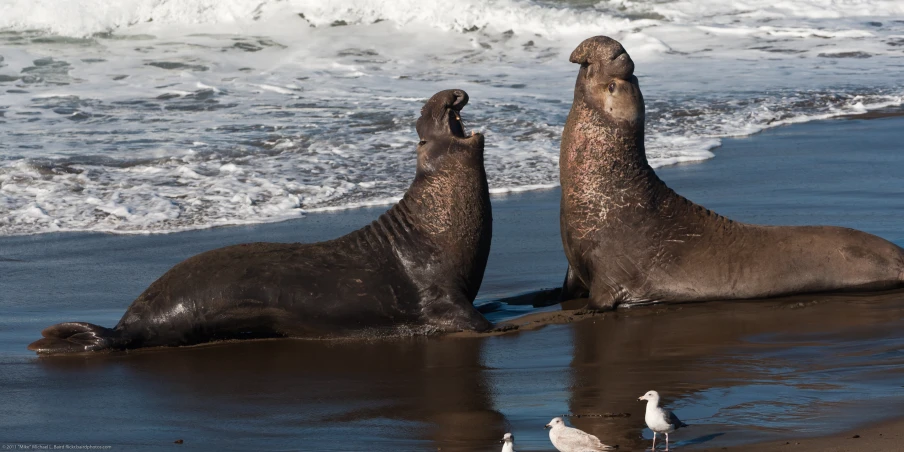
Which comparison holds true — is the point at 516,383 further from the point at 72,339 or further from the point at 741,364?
the point at 72,339

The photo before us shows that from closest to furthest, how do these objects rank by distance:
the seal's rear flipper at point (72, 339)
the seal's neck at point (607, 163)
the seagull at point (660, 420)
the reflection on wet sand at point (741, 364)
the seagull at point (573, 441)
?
the seagull at point (573, 441) → the seagull at point (660, 420) → the reflection on wet sand at point (741, 364) → the seal's rear flipper at point (72, 339) → the seal's neck at point (607, 163)

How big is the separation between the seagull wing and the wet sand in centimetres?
33

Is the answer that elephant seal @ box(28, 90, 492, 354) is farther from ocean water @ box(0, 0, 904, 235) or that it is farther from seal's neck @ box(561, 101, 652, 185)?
ocean water @ box(0, 0, 904, 235)

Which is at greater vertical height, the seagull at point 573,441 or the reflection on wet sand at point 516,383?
the seagull at point 573,441

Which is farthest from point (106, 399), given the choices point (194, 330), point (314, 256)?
point (314, 256)

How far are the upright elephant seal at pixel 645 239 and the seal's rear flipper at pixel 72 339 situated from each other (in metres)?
2.78

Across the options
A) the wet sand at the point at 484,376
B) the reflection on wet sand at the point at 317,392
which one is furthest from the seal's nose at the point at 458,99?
the reflection on wet sand at the point at 317,392

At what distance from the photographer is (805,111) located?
14805 millimetres

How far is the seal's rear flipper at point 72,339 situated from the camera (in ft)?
20.7

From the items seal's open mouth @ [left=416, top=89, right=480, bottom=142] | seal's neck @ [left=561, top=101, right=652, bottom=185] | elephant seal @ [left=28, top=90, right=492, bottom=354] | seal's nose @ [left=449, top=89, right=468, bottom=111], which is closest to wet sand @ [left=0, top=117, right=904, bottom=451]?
elephant seal @ [left=28, top=90, right=492, bottom=354]

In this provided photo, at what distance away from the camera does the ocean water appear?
435 inches

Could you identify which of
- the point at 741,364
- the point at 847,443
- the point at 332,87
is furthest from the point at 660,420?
the point at 332,87

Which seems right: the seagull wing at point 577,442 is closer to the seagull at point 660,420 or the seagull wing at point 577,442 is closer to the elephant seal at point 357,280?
the seagull at point 660,420

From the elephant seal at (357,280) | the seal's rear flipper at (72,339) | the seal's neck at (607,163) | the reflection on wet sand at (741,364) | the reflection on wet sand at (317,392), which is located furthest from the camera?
the seal's neck at (607,163)
